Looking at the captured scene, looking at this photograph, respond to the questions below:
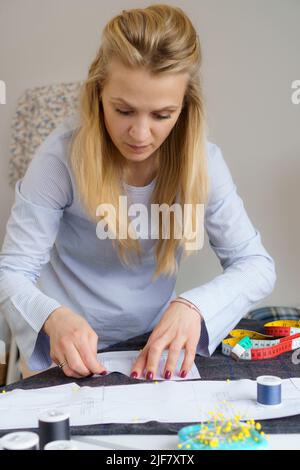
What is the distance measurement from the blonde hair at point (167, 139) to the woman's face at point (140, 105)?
24mm

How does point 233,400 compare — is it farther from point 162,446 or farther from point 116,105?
point 116,105

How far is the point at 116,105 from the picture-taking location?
50.2 inches

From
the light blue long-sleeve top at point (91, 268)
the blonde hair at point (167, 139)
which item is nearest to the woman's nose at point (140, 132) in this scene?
the blonde hair at point (167, 139)

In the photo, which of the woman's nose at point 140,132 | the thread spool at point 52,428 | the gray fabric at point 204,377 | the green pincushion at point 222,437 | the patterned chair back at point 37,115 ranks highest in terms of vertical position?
the woman's nose at point 140,132

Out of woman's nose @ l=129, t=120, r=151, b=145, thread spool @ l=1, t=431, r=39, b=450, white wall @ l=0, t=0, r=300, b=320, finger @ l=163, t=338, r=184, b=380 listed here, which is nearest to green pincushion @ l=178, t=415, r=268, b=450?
thread spool @ l=1, t=431, r=39, b=450

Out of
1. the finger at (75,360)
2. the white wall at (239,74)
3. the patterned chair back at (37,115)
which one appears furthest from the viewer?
the patterned chair back at (37,115)

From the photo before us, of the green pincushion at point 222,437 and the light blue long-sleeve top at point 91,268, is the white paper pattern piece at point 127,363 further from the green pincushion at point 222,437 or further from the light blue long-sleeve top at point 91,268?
the green pincushion at point 222,437

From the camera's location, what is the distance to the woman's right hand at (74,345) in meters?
1.18

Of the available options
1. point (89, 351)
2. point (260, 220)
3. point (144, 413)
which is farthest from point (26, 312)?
point (260, 220)

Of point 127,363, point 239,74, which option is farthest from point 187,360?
point 239,74

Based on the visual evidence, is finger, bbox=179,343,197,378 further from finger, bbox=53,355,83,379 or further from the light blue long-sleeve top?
finger, bbox=53,355,83,379

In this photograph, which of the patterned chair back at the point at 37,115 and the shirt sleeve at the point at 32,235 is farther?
the patterned chair back at the point at 37,115
